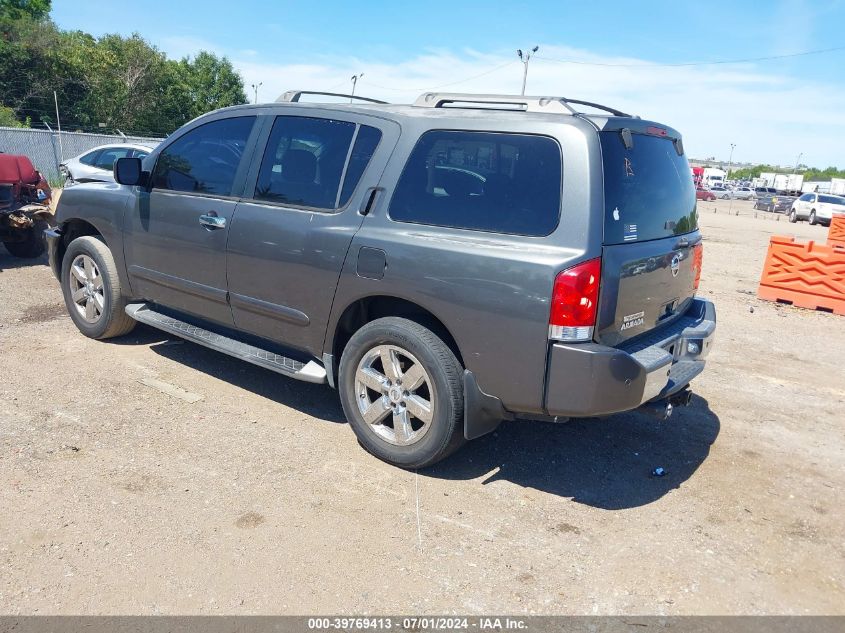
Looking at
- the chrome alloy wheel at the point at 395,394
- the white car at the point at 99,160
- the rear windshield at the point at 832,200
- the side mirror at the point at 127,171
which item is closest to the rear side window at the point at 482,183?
the chrome alloy wheel at the point at 395,394

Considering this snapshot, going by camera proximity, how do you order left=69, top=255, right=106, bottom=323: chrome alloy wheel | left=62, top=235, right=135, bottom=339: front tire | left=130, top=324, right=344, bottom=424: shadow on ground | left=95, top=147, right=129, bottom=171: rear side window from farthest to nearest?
left=95, top=147, right=129, bottom=171: rear side window, left=69, top=255, right=106, bottom=323: chrome alloy wheel, left=62, top=235, right=135, bottom=339: front tire, left=130, top=324, right=344, bottom=424: shadow on ground

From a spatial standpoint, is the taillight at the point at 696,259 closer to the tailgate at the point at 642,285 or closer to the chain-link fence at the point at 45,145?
the tailgate at the point at 642,285

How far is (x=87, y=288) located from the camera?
5711mm

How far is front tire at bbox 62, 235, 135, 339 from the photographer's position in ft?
17.9

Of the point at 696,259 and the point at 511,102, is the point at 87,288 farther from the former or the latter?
the point at 696,259

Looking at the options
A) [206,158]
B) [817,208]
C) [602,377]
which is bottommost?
[817,208]

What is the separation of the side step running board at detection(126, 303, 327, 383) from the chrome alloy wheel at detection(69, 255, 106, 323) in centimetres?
40

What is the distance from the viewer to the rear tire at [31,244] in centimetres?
890

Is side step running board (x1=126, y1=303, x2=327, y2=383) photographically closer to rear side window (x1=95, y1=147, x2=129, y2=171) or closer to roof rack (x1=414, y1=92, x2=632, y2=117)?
roof rack (x1=414, y1=92, x2=632, y2=117)

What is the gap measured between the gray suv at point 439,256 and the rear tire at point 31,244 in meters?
4.78

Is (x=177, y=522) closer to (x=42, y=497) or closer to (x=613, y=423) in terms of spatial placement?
(x=42, y=497)

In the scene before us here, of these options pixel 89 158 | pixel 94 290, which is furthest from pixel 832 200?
pixel 94 290

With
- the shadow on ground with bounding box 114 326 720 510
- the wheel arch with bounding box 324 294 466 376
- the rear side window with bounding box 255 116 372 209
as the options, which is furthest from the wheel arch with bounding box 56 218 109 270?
the wheel arch with bounding box 324 294 466 376

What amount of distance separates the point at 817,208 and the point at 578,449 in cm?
3418
